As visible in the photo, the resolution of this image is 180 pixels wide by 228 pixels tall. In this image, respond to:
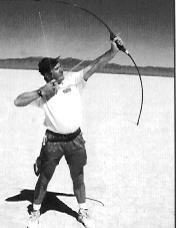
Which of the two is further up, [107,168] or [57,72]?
[57,72]

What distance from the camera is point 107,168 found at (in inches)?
118

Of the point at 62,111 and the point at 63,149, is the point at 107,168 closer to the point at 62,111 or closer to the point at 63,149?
the point at 63,149

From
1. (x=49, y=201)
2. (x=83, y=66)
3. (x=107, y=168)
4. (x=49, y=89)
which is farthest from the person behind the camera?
(x=83, y=66)

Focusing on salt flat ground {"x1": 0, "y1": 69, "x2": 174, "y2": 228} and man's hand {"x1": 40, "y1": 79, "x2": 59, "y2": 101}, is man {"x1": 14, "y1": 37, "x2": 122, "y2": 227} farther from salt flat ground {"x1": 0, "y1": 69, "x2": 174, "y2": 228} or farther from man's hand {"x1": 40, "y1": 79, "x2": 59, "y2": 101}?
salt flat ground {"x1": 0, "y1": 69, "x2": 174, "y2": 228}

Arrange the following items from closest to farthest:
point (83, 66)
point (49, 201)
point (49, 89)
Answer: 1. point (49, 89)
2. point (49, 201)
3. point (83, 66)

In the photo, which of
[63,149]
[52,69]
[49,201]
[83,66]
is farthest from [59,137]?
[83,66]

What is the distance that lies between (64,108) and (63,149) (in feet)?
0.71

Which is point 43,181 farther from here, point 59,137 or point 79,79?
point 79,79

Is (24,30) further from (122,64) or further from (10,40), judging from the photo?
(122,64)

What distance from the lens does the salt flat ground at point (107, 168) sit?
103 inches

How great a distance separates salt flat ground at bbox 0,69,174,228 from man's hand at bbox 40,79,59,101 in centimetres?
70

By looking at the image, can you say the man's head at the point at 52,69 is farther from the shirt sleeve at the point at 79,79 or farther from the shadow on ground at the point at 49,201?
the shadow on ground at the point at 49,201

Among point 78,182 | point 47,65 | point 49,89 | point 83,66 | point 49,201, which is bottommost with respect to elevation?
point 49,201

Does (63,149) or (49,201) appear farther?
(49,201)
